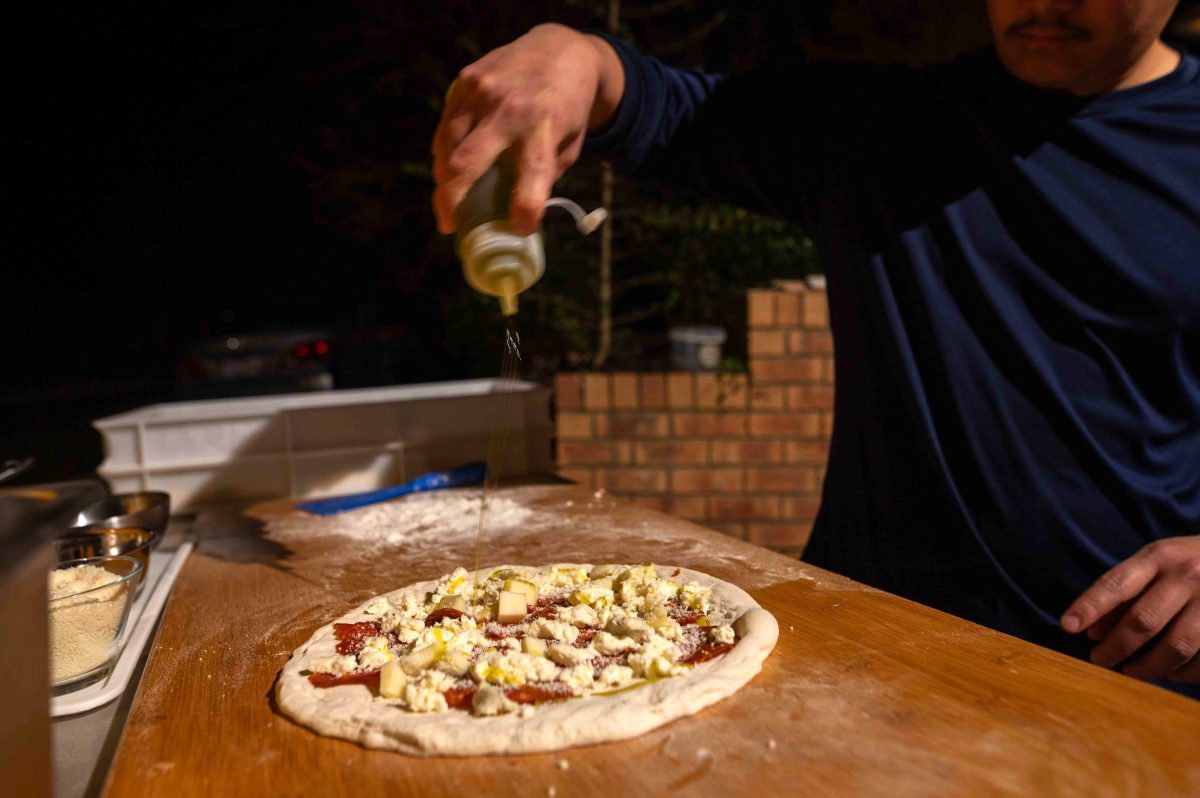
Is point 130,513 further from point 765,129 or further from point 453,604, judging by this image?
point 765,129

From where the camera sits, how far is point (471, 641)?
1150 mm

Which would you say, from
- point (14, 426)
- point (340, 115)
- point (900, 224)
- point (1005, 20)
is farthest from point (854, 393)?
point (14, 426)

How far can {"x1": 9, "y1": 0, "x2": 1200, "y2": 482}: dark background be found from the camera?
422 cm

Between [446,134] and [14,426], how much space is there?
32.4 feet

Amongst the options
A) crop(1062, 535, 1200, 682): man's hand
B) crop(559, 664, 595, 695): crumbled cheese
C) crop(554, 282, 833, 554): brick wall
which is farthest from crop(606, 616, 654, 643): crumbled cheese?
crop(554, 282, 833, 554): brick wall

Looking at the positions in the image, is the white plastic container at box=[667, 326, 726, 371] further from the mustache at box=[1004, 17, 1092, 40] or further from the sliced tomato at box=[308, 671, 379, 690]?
the sliced tomato at box=[308, 671, 379, 690]

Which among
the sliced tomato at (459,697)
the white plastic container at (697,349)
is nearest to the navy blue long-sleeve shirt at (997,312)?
the sliced tomato at (459,697)

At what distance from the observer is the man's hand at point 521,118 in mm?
1175

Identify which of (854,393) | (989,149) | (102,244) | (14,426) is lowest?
(14,426)

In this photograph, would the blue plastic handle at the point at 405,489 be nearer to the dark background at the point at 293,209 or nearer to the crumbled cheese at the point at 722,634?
the crumbled cheese at the point at 722,634

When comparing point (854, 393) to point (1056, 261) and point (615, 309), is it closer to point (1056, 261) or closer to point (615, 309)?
point (1056, 261)

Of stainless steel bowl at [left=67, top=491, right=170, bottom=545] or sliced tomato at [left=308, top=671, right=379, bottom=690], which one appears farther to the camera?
stainless steel bowl at [left=67, top=491, right=170, bottom=545]

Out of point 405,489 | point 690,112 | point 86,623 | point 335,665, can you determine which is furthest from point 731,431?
point 86,623

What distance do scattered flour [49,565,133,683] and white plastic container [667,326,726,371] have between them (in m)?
2.61
